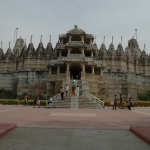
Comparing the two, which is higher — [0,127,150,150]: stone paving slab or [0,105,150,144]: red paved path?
[0,127,150,150]: stone paving slab

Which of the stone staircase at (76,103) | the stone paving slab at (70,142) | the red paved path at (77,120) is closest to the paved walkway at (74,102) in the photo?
the stone staircase at (76,103)

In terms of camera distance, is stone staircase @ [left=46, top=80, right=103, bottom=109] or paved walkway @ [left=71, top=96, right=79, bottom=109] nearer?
paved walkway @ [left=71, top=96, right=79, bottom=109]

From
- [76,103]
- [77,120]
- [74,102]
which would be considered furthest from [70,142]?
[74,102]

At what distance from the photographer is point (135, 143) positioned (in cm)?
551

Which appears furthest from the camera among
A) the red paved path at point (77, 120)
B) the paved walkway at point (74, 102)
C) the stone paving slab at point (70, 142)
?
the paved walkway at point (74, 102)

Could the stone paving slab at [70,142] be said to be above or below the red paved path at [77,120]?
above

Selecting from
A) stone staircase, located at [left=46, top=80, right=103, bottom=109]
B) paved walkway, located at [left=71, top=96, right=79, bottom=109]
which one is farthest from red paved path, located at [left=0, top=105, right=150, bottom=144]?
stone staircase, located at [left=46, top=80, right=103, bottom=109]

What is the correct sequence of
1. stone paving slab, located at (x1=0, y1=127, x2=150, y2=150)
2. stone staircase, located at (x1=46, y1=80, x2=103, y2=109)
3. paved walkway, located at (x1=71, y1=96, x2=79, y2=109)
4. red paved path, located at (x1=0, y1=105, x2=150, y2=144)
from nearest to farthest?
stone paving slab, located at (x1=0, y1=127, x2=150, y2=150) → red paved path, located at (x1=0, y1=105, x2=150, y2=144) → paved walkway, located at (x1=71, y1=96, x2=79, y2=109) → stone staircase, located at (x1=46, y1=80, x2=103, y2=109)

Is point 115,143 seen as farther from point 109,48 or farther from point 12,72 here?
point 109,48

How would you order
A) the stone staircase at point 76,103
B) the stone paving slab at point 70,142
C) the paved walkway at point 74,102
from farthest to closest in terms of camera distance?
the stone staircase at point 76,103
the paved walkway at point 74,102
the stone paving slab at point 70,142

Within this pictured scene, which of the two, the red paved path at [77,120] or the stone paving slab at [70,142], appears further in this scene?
the red paved path at [77,120]

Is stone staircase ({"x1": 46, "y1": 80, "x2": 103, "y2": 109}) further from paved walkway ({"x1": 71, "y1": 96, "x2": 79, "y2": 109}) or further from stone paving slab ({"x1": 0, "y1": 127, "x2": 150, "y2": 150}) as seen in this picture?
stone paving slab ({"x1": 0, "y1": 127, "x2": 150, "y2": 150})

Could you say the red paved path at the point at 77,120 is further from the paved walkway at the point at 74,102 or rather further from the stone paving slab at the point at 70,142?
the paved walkway at the point at 74,102

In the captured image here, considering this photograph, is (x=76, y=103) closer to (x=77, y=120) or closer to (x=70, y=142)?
(x=77, y=120)
